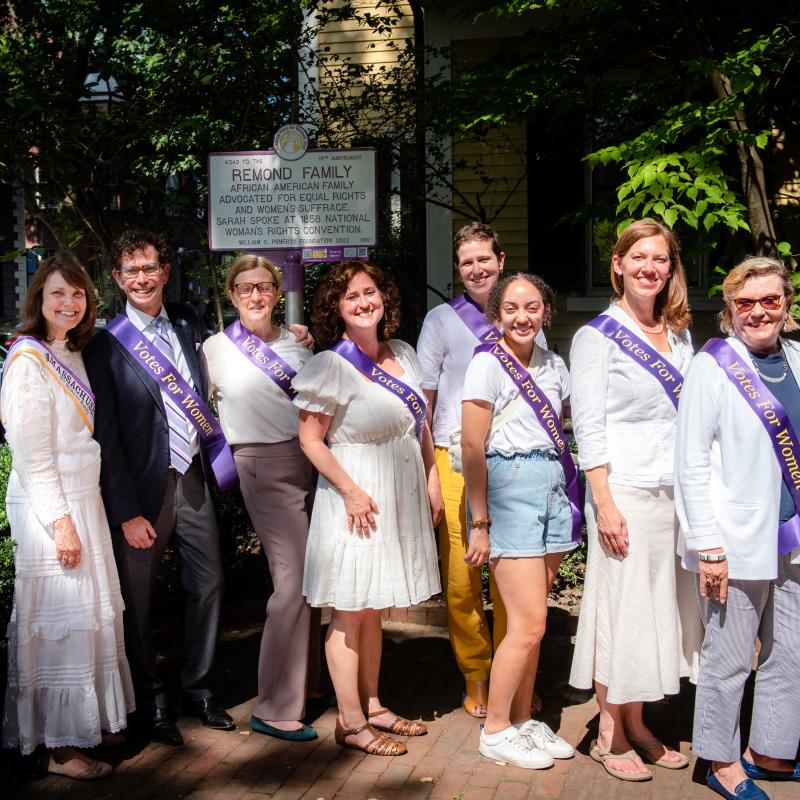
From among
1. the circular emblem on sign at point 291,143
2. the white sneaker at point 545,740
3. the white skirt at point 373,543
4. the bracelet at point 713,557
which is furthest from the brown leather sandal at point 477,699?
the circular emblem on sign at point 291,143

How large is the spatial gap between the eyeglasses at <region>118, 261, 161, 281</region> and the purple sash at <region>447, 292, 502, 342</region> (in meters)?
1.31

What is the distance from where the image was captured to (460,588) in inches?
168

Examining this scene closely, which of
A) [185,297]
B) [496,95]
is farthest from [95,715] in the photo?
[185,297]

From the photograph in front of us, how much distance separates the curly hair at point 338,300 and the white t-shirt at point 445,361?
336 millimetres

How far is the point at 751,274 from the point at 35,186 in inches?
261

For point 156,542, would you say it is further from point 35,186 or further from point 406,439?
point 35,186

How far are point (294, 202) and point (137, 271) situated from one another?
1635 mm

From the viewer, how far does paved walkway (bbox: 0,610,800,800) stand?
363 cm

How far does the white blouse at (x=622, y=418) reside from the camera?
360cm

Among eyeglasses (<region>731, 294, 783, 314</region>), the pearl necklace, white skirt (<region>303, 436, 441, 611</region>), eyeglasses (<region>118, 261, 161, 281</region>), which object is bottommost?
white skirt (<region>303, 436, 441, 611</region>)

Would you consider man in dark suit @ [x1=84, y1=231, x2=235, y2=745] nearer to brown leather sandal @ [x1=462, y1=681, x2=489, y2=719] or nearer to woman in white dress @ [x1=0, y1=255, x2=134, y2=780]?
woman in white dress @ [x1=0, y1=255, x2=134, y2=780]

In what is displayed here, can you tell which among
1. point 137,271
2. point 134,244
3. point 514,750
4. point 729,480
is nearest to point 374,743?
point 514,750

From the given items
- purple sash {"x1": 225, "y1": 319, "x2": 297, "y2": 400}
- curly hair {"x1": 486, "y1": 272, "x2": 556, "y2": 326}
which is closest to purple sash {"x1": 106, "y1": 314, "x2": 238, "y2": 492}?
purple sash {"x1": 225, "y1": 319, "x2": 297, "y2": 400}

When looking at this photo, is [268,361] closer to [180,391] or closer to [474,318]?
[180,391]
